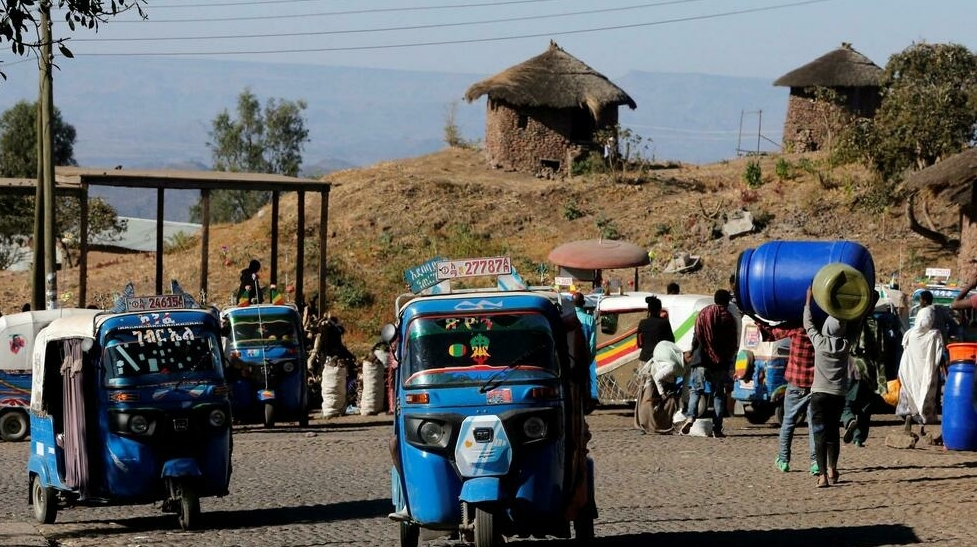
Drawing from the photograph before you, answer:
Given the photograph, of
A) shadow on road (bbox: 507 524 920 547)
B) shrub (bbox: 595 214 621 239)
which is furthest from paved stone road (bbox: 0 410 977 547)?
shrub (bbox: 595 214 621 239)

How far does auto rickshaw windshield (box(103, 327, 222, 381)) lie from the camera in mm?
14016

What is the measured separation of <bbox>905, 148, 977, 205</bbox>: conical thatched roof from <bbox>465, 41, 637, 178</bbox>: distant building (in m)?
25.0

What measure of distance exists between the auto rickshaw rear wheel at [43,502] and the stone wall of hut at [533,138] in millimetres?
41801

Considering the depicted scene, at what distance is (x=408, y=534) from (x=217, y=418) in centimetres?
332

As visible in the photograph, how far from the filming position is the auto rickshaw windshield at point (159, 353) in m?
14.0

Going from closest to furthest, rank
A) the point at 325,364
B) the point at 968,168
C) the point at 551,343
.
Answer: the point at 551,343 < the point at 325,364 < the point at 968,168

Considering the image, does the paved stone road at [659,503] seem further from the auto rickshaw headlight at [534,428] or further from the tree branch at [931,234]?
the tree branch at [931,234]

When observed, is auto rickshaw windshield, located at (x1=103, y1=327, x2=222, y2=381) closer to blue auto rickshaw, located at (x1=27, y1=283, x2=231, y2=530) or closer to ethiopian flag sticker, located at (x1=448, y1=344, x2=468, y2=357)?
blue auto rickshaw, located at (x1=27, y1=283, x2=231, y2=530)

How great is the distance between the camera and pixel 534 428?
1081 centimetres

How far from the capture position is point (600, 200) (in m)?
50.8

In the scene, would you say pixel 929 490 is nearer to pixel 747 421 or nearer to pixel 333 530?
pixel 333 530

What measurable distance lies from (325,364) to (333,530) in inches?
522

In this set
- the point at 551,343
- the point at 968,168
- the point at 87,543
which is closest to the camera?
the point at 551,343

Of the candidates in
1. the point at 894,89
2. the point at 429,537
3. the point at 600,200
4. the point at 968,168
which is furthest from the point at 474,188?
the point at 429,537
